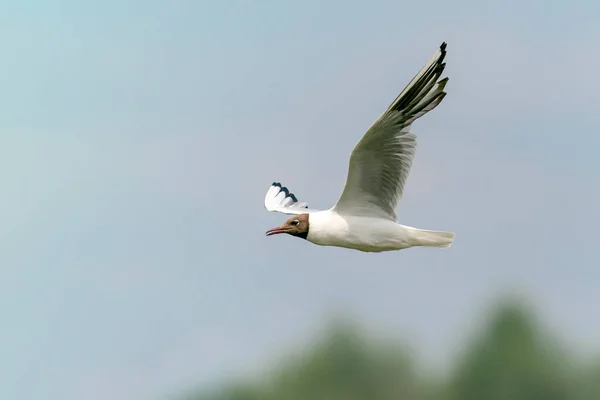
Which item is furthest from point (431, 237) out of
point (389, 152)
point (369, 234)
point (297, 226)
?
point (297, 226)

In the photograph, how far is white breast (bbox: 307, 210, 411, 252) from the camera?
358 inches

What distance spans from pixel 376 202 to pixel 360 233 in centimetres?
26

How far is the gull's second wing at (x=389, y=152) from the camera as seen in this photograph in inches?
341

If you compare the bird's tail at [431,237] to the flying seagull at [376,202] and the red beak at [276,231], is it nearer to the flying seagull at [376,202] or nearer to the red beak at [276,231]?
the flying seagull at [376,202]

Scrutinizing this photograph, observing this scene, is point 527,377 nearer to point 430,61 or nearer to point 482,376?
point 482,376

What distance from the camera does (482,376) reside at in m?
26.3

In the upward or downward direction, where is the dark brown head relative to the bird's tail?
upward

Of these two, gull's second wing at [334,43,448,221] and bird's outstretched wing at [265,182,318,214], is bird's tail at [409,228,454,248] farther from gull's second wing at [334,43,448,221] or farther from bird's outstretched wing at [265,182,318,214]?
bird's outstretched wing at [265,182,318,214]

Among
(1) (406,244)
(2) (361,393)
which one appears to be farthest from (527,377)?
(1) (406,244)

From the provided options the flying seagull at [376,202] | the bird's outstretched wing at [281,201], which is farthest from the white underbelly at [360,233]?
the bird's outstretched wing at [281,201]

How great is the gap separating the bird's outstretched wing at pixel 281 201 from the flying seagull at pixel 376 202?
1397mm

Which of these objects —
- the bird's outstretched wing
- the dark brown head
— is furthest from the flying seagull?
the bird's outstretched wing

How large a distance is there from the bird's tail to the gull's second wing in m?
0.20

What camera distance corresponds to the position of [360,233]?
9.09m
